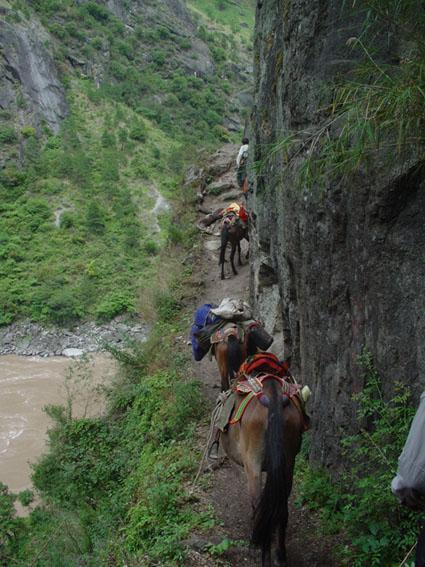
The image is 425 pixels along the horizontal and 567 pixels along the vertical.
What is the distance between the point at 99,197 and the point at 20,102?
12167 mm

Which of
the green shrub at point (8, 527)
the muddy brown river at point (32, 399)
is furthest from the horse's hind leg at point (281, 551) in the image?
the muddy brown river at point (32, 399)

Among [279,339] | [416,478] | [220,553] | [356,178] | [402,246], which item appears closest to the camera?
[416,478]

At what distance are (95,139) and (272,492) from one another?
4390 cm

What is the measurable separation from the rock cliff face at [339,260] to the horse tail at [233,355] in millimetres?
679

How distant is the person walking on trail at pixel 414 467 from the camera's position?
6.11 feet

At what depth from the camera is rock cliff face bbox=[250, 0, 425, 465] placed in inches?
144

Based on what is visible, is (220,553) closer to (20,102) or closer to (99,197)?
(99,197)

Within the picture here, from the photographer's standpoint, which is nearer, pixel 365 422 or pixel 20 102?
pixel 365 422

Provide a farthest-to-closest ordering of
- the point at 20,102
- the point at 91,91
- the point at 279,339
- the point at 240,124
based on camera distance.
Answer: the point at 240,124 → the point at 91,91 → the point at 20,102 → the point at 279,339

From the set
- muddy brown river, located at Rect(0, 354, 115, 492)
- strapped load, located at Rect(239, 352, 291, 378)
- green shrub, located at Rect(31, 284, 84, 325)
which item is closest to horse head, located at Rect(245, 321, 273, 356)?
strapped load, located at Rect(239, 352, 291, 378)

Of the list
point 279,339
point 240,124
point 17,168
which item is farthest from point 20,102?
point 279,339

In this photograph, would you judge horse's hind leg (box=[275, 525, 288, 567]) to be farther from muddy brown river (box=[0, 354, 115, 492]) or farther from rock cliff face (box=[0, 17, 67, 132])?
rock cliff face (box=[0, 17, 67, 132])

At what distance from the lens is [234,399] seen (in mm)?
4492

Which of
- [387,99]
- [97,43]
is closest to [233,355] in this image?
[387,99]
